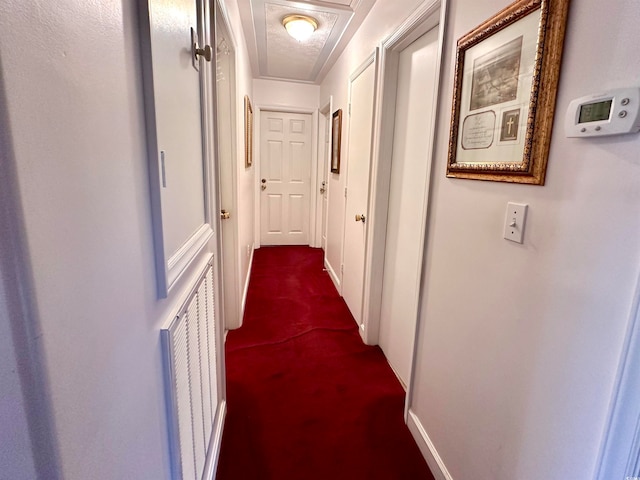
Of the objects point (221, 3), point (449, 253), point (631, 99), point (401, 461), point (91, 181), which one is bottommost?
point (401, 461)

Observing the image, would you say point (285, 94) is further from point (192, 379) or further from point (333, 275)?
point (192, 379)

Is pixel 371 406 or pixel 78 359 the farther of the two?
pixel 371 406

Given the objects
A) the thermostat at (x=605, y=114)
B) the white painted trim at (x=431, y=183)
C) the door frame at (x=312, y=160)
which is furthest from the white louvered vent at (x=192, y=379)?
the door frame at (x=312, y=160)

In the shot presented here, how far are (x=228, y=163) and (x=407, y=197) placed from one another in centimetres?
118

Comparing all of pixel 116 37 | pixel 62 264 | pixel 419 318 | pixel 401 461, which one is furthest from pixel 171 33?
pixel 401 461

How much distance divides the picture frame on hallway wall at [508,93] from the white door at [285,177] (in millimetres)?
3546

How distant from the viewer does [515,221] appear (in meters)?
0.92

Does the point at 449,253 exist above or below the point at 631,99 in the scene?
below

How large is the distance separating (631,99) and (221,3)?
5.37 ft

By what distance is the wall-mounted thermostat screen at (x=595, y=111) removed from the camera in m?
0.66

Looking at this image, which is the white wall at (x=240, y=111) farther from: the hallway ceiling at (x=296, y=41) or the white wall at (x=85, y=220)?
the white wall at (x=85, y=220)

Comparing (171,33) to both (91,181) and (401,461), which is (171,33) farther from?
(401,461)

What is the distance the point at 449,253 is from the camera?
1.26 metres

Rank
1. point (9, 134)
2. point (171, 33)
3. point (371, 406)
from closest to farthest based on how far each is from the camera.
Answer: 1. point (9, 134)
2. point (171, 33)
3. point (371, 406)
